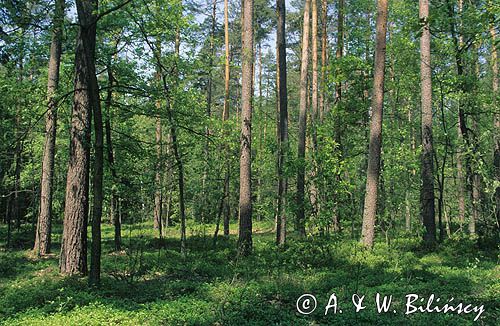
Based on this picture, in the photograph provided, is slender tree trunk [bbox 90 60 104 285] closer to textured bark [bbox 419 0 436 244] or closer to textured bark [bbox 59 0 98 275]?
textured bark [bbox 59 0 98 275]

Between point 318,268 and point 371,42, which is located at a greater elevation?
point 371,42

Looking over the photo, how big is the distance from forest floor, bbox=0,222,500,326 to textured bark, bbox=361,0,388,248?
728 mm

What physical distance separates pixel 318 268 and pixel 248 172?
352cm

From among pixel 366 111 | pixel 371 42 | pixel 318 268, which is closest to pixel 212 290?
pixel 318 268

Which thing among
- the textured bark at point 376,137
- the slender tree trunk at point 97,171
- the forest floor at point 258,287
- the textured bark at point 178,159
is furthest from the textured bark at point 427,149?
the slender tree trunk at point 97,171

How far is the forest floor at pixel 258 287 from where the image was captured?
5770 mm

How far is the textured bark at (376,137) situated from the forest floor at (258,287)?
28.7 inches

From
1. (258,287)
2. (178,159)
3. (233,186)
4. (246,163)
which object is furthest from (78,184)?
(233,186)

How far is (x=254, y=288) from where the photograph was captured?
745cm

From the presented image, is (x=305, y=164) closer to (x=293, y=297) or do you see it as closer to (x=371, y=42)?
(x=293, y=297)

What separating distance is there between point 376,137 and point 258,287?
5952 mm

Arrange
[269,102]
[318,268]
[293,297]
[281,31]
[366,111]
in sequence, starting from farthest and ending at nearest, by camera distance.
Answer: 1. [269,102]
2. [366,111]
3. [281,31]
4. [318,268]
5. [293,297]

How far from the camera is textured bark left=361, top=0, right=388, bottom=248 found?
11.0 metres

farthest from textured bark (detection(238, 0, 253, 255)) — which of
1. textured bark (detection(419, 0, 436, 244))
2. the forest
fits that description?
textured bark (detection(419, 0, 436, 244))
